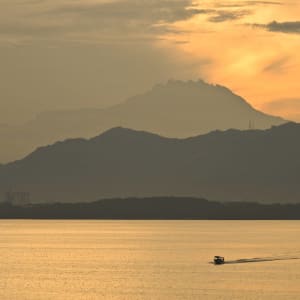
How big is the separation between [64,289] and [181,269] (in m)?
36.0

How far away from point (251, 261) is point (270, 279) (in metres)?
36.3

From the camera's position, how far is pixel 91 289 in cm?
12588

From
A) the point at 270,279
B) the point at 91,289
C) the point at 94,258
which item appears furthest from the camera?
the point at 94,258

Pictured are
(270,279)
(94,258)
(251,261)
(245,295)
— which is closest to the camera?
(245,295)

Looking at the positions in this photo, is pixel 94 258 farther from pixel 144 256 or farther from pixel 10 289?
pixel 10 289

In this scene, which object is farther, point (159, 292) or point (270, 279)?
point (270, 279)

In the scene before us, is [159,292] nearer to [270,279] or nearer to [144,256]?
[270,279]

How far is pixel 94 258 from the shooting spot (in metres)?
188

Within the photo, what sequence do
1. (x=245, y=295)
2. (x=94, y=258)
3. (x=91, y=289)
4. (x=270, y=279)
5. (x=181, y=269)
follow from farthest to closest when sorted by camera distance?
1. (x=94, y=258)
2. (x=181, y=269)
3. (x=270, y=279)
4. (x=91, y=289)
5. (x=245, y=295)

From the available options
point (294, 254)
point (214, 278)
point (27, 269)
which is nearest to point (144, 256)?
point (294, 254)

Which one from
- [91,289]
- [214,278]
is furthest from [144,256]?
[91,289]

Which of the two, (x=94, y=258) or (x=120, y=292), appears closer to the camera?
(x=120, y=292)

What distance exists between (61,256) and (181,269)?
46.3 metres

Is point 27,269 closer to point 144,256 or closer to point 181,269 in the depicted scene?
point 181,269
